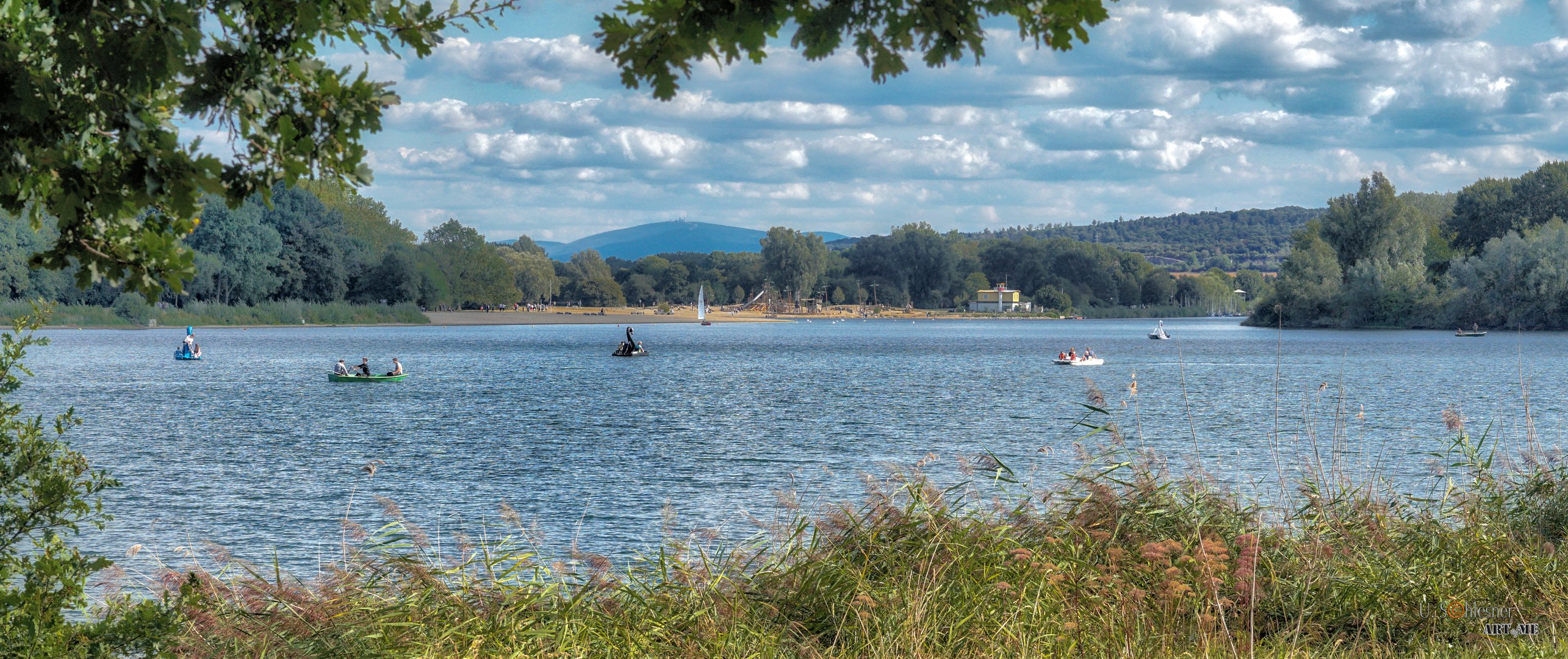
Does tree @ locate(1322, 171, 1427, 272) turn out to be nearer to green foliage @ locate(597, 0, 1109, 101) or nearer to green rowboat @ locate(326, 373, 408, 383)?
green rowboat @ locate(326, 373, 408, 383)

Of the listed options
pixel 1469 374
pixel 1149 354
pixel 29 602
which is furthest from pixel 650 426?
pixel 1149 354

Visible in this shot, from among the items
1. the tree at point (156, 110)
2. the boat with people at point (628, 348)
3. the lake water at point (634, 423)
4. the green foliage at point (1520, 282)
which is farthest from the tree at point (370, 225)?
the tree at point (156, 110)

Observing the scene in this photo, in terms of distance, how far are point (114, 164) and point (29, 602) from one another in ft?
9.03

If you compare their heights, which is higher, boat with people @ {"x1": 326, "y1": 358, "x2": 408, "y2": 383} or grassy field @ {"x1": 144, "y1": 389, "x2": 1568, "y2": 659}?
grassy field @ {"x1": 144, "y1": 389, "x2": 1568, "y2": 659}

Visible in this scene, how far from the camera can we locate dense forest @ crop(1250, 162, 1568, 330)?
10181 cm

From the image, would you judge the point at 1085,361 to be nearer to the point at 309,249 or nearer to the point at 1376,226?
the point at 1376,226

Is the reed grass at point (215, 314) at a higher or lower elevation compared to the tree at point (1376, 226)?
lower

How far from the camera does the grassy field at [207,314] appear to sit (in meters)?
108

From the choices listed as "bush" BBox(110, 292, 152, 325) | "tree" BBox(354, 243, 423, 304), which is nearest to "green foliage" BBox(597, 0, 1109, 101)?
"bush" BBox(110, 292, 152, 325)

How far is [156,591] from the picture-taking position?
423 inches

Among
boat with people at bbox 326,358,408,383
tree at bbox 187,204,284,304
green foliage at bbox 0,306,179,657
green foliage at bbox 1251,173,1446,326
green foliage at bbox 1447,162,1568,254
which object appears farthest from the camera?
green foliage at bbox 1447,162,1568,254

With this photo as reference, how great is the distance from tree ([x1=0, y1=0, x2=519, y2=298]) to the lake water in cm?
592

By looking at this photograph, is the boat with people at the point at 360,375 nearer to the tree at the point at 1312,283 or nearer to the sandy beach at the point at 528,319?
the tree at the point at 1312,283

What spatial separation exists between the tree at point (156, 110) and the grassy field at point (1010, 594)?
→ 2.85 m
